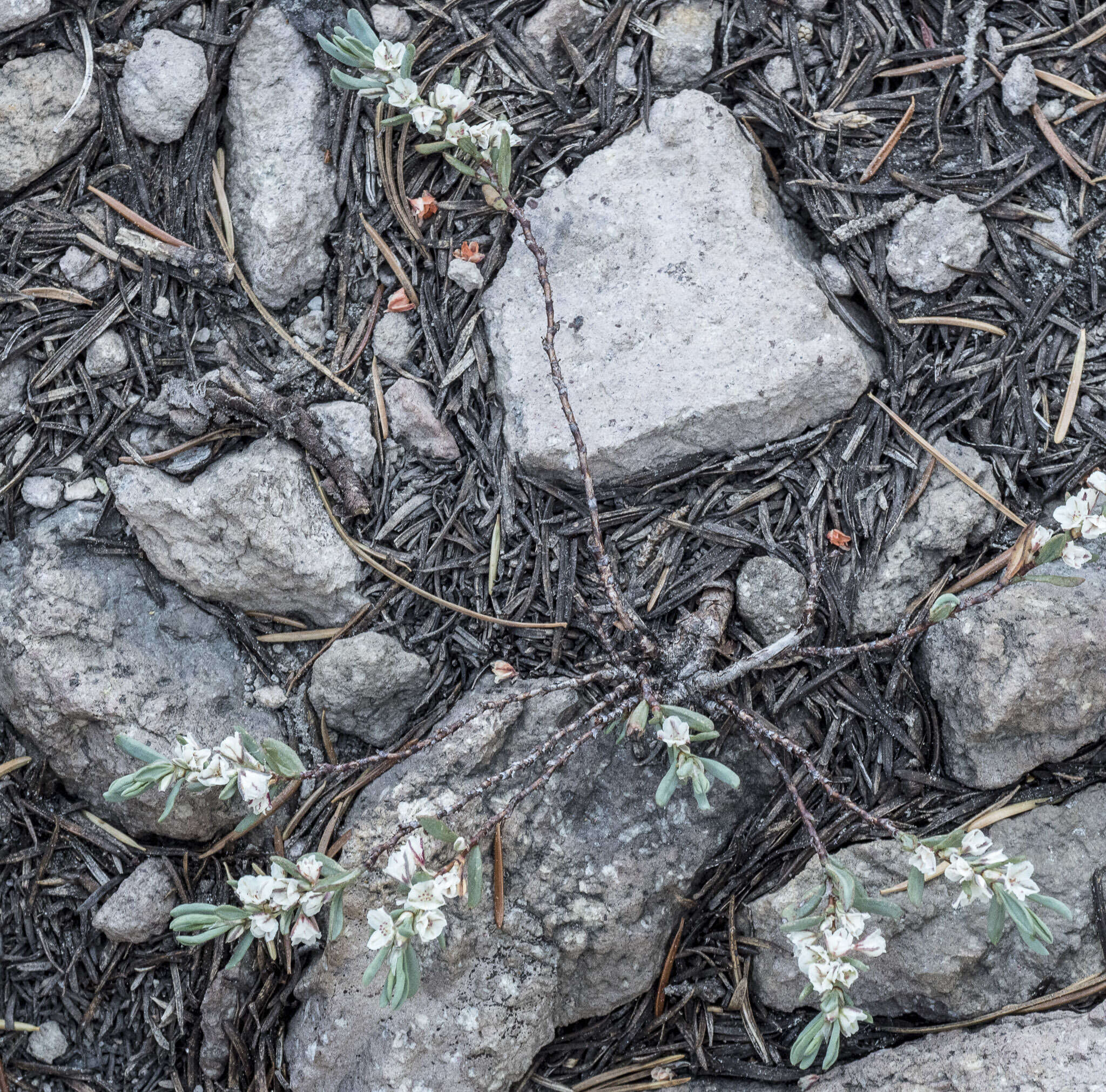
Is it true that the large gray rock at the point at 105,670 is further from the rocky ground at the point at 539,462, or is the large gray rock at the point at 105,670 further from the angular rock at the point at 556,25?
the angular rock at the point at 556,25

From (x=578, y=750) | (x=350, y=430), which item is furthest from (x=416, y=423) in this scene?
(x=578, y=750)

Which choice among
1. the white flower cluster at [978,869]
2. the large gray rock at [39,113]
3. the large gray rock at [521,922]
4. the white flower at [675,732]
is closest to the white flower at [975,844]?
the white flower cluster at [978,869]

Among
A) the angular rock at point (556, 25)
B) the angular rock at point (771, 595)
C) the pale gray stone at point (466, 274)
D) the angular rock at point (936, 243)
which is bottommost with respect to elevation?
the angular rock at point (771, 595)

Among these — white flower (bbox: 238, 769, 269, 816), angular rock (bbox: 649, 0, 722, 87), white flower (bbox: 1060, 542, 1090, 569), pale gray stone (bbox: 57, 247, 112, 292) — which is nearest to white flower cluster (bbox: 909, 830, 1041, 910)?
white flower (bbox: 1060, 542, 1090, 569)

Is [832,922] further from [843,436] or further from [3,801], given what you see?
[3,801]

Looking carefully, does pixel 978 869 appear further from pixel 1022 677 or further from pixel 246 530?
pixel 246 530

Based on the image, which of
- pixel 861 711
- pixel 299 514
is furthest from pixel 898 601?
pixel 299 514
